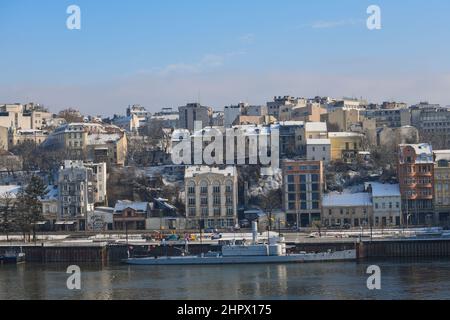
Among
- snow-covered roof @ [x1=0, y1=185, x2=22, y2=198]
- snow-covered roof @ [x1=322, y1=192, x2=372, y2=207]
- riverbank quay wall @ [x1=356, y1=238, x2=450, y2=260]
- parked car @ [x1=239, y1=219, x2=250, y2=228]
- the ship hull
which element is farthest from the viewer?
snow-covered roof @ [x1=0, y1=185, x2=22, y2=198]

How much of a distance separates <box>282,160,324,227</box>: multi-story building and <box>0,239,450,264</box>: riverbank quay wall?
32.6 ft

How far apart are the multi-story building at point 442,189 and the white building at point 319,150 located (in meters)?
9.97

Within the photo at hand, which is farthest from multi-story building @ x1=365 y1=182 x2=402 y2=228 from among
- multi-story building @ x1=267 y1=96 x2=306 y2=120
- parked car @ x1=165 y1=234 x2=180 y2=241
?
multi-story building @ x1=267 y1=96 x2=306 y2=120

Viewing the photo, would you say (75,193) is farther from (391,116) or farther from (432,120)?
(391,116)

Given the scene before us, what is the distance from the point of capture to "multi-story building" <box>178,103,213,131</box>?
338ft

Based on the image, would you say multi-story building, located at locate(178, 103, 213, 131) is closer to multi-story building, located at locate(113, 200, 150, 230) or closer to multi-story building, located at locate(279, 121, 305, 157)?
multi-story building, located at locate(279, 121, 305, 157)

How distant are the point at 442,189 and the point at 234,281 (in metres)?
25.6

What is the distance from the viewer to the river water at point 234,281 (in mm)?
38031

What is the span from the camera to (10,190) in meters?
68.9

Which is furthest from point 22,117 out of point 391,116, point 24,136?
point 391,116

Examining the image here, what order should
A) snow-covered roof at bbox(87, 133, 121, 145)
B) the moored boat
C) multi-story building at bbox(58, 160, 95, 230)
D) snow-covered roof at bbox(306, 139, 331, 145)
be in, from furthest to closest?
snow-covered roof at bbox(87, 133, 121, 145)
snow-covered roof at bbox(306, 139, 331, 145)
multi-story building at bbox(58, 160, 95, 230)
the moored boat

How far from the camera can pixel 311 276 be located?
43.8 meters

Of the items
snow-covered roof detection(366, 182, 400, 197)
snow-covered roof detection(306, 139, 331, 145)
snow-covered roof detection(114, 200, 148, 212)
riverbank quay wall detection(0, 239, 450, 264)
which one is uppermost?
snow-covered roof detection(306, 139, 331, 145)
